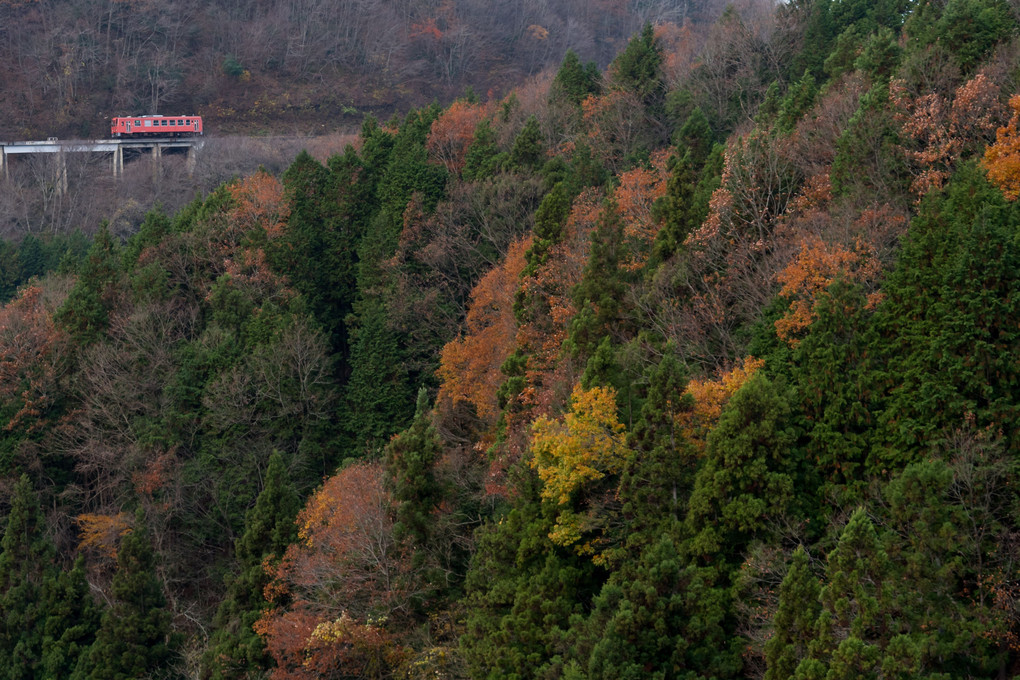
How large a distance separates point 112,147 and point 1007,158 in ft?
→ 218

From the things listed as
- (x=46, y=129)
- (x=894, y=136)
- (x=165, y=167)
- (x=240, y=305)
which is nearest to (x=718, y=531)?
(x=894, y=136)

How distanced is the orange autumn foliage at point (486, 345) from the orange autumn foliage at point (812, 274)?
38.2 feet

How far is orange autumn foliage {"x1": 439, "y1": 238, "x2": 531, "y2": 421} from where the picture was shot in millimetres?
34500

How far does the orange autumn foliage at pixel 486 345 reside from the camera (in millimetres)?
34500

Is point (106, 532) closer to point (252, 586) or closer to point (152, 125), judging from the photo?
point (252, 586)

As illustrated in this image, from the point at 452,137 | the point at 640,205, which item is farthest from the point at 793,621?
the point at 452,137

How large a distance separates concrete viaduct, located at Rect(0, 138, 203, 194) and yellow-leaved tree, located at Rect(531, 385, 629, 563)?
55.8 metres

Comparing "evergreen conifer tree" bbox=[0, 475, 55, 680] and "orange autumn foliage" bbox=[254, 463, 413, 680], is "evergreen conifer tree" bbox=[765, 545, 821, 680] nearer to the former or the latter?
"orange autumn foliage" bbox=[254, 463, 413, 680]

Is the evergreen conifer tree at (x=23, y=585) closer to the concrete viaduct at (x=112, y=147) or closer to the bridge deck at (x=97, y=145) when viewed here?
the concrete viaduct at (x=112, y=147)

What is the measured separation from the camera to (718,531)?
2170cm

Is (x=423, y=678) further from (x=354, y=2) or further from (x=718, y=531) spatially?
(x=354, y=2)

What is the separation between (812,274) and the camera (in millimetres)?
23656

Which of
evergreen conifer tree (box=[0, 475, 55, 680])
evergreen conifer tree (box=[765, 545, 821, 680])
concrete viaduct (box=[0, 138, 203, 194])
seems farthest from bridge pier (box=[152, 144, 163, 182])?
evergreen conifer tree (box=[765, 545, 821, 680])

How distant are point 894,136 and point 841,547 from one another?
44.2ft
